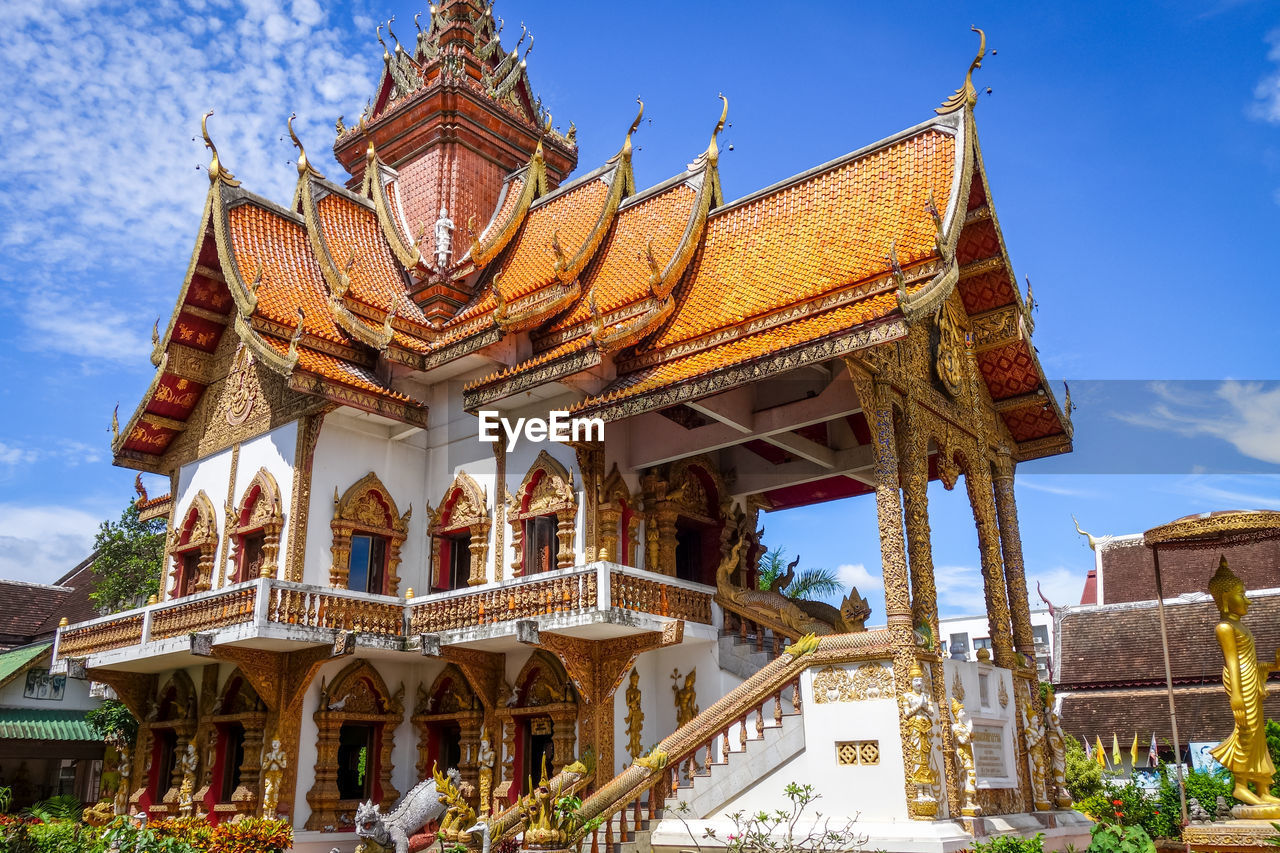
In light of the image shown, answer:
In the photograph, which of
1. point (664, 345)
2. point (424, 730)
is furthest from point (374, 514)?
point (664, 345)

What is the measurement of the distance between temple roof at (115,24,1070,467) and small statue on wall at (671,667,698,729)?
3102 mm

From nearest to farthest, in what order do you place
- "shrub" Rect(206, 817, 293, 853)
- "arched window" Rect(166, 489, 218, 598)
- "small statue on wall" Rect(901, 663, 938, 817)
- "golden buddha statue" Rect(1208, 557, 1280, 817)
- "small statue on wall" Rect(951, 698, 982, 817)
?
"golden buddha statue" Rect(1208, 557, 1280, 817) < "small statue on wall" Rect(901, 663, 938, 817) < "small statue on wall" Rect(951, 698, 982, 817) < "shrub" Rect(206, 817, 293, 853) < "arched window" Rect(166, 489, 218, 598)

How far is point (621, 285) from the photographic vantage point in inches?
533

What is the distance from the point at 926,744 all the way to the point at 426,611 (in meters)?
5.83

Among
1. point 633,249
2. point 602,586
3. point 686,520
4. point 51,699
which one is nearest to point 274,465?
point 602,586

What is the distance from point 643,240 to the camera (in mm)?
14203

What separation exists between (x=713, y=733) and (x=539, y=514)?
12.2ft

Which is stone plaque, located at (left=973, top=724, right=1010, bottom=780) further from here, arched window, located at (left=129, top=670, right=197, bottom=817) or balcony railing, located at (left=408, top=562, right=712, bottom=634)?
arched window, located at (left=129, top=670, right=197, bottom=817)

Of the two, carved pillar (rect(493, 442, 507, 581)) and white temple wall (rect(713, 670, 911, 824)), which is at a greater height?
carved pillar (rect(493, 442, 507, 581))

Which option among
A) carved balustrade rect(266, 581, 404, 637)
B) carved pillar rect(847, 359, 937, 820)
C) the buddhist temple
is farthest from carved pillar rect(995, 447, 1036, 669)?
carved balustrade rect(266, 581, 404, 637)

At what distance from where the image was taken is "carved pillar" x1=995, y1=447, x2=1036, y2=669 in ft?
39.2

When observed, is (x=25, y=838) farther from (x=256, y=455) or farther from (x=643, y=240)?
(x=643, y=240)

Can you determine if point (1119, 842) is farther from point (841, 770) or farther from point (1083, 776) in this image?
point (1083, 776)

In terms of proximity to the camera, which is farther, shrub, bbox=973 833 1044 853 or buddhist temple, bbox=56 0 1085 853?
buddhist temple, bbox=56 0 1085 853
